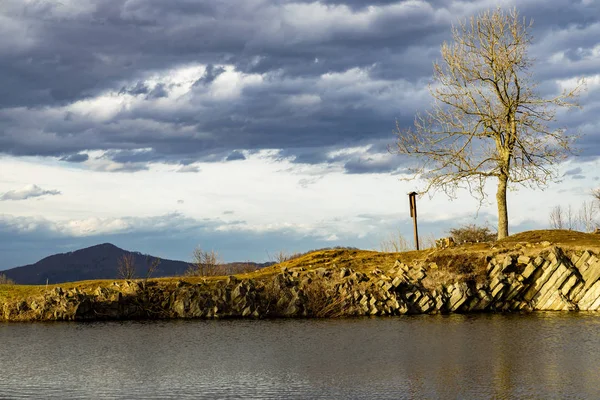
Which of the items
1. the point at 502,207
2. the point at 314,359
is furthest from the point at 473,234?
the point at 314,359

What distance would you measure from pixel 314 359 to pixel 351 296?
1648 cm

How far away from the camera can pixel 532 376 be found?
22125mm

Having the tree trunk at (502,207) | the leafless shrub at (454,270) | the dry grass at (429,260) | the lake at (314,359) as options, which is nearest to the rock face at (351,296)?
the leafless shrub at (454,270)

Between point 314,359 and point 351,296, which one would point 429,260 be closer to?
point 351,296

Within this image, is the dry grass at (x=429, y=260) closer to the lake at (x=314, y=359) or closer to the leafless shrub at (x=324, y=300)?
the leafless shrub at (x=324, y=300)

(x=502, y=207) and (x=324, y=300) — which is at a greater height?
(x=502, y=207)

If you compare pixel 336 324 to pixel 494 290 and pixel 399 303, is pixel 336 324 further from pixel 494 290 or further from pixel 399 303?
pixel 494 290

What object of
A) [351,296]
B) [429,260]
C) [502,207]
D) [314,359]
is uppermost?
[502,207]

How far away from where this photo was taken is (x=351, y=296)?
42938 mm

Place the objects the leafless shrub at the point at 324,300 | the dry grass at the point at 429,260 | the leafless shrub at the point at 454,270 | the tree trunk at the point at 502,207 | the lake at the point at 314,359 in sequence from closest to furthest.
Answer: the lake at the point at 314,359, the leafless shrub at the point at 324,300, the leafless shrub at the point at 454,270, the dry grass at the point at 429,260, the tree trunk at the point at 502,207

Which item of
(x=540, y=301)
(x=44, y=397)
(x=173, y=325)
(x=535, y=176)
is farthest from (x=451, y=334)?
(x=535, y=176)

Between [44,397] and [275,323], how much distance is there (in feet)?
65.7

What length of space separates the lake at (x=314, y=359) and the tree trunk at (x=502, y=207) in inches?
645

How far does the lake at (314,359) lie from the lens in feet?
68.6
